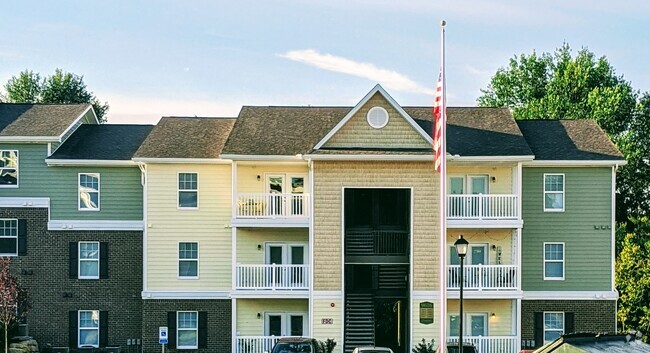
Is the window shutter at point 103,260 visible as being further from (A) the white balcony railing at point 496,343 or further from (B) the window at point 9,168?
(A) the white balcony railing at point 496,343

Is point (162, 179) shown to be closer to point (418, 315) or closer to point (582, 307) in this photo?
point (418, 315)

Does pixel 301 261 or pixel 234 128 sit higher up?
pixel 234 128

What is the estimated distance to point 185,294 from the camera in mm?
38125

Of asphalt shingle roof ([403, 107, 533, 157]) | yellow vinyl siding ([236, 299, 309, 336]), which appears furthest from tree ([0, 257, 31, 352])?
asphalt shingle roof ([403, 107, 533, 157])

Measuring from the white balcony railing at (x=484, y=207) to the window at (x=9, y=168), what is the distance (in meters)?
16.1

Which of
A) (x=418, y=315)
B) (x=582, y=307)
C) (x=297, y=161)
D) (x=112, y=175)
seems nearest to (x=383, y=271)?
(x=418, y=315)

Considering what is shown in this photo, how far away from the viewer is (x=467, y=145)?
37.8m

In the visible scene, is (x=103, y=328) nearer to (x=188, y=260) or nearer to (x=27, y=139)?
(x=188, y=260)

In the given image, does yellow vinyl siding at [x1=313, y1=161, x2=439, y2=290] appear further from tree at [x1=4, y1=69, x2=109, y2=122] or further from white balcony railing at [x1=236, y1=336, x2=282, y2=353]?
tree at [x1=4, y1=69, x2=109, y2=122]

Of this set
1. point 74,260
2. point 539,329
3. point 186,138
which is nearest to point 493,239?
point 539,329

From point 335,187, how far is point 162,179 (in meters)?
6.60

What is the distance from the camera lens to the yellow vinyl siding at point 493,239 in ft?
125

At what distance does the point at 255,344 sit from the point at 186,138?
843 cm

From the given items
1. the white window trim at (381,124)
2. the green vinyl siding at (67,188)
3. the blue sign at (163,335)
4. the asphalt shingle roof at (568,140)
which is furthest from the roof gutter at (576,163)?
the green vinyl siding at (67,188)
